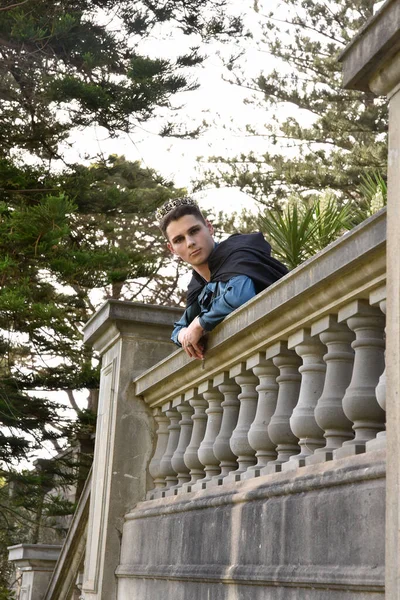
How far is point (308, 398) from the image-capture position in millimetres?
3014

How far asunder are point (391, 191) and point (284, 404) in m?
1.20

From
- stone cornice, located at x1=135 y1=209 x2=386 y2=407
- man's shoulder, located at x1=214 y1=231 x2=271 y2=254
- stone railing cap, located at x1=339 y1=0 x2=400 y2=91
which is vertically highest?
man's shoulder, located at x1=214 y1=231 x2=271 y2=254

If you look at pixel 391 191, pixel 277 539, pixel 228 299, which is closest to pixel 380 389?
pixel 391 191

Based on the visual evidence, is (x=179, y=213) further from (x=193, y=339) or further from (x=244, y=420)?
(x=244, y=420)

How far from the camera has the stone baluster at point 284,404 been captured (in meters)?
3.22

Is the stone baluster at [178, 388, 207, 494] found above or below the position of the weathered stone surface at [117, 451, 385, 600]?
above

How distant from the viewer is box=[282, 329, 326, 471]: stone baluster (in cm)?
298

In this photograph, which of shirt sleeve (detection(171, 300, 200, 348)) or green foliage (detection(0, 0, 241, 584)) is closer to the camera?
shirt sleeve (detection(171, 300, 200, 348))

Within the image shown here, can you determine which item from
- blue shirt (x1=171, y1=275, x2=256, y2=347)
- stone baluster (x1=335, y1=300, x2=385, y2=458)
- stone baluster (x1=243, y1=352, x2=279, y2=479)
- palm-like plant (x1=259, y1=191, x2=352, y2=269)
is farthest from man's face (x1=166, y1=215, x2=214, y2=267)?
palm-like plant (x1=259, y1=191, x2=352, y2=269)

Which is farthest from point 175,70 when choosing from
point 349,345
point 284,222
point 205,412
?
point 349,345

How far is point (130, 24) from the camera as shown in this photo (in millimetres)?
14570

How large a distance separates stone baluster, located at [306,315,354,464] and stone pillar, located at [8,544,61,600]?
481cm

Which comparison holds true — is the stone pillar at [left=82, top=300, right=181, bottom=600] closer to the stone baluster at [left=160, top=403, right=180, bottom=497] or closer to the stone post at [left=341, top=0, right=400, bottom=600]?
the stone baluster at [left=160, top=403, right=180, bottom=497]

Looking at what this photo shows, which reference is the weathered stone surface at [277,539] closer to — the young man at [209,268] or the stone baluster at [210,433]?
the stone baluster at [210,433]
